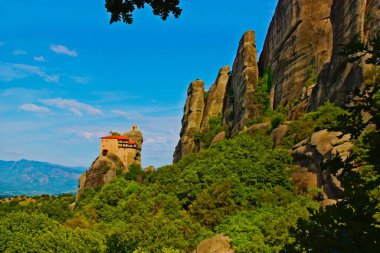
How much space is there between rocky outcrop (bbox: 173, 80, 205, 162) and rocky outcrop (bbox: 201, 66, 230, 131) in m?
2.27

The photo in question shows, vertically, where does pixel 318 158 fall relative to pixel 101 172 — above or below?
below

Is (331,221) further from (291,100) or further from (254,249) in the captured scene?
(291,100)

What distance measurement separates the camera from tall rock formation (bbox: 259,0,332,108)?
5966cm

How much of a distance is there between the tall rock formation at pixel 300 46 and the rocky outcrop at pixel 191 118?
25.5 m

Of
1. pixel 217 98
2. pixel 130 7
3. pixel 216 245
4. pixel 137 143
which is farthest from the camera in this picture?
pixel 137 143

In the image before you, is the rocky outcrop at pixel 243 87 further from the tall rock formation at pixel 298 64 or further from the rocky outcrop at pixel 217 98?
the rocky outcrop at pixel 217 98

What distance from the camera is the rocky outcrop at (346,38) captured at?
44.2 m

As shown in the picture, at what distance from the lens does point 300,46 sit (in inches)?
2435

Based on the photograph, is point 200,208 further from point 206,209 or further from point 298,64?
point 298,64

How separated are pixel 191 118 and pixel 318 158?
→ 51.4 m

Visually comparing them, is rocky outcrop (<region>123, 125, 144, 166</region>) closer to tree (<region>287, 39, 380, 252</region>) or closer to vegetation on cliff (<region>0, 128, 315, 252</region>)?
vegetation on cliff (<region>0, 128, 315, 252</region>)

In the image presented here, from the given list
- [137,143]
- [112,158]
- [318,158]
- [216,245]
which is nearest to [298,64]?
[318,158]

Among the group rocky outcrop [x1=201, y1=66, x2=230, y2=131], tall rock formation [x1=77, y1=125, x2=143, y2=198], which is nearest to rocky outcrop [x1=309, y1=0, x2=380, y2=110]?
rocky outcrop [x1=201, y1=66, x2=230, y2=131]

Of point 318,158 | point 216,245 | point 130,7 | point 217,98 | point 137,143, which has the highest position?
point 217,98
